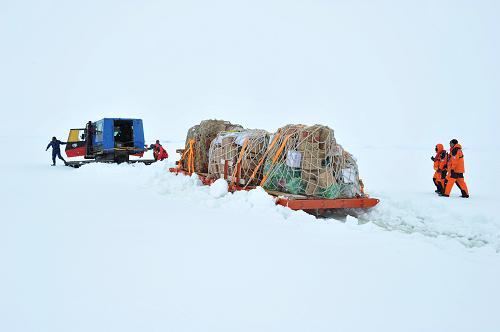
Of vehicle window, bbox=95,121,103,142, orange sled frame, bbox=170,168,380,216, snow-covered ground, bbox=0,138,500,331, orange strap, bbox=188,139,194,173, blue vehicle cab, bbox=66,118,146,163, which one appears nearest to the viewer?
snow-covered ground, bbox=0,138,500,331

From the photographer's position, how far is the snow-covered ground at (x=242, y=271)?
8.48 ft

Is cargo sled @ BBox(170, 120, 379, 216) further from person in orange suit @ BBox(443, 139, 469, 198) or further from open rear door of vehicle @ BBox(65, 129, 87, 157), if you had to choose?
open rear door of vehicle @ BBox(65, 129, 87, 157)

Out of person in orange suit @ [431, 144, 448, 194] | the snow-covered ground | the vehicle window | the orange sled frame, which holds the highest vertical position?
the vehicle window

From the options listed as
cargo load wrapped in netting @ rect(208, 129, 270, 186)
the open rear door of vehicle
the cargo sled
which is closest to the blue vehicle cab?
the open rear door of vehicle

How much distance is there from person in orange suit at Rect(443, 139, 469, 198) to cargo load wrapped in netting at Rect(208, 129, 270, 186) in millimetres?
4241

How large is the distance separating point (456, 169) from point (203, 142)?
6.07 metres

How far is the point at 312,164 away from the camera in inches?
253

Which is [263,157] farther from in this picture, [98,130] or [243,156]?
[98,130]

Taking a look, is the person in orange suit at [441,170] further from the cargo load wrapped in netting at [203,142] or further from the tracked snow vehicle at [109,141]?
the tracked snow vehicle at [109,141]

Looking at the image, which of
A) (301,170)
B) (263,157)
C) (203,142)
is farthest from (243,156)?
(203,142)

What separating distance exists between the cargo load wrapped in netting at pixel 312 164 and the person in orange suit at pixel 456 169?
291cm

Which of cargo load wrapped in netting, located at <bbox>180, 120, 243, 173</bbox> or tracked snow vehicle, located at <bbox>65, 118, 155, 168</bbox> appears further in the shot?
tracked snow vehicle, located at <bbox>65, 118, 155, 168</bbox>

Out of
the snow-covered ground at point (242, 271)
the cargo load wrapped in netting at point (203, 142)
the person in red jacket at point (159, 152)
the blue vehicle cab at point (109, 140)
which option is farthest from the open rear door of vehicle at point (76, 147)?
the snow-covered ground at point (242, 271)

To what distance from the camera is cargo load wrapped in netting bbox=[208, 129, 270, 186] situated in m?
7.46
